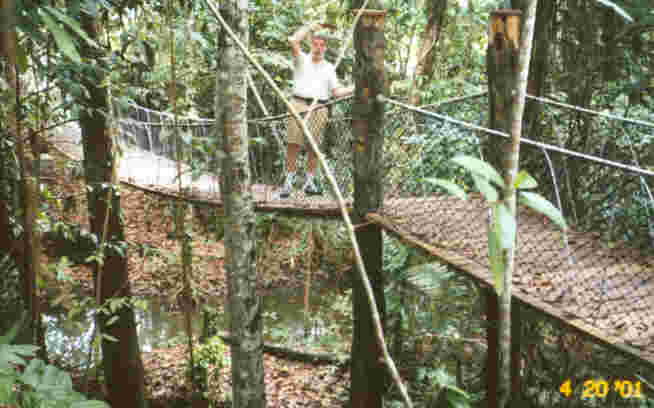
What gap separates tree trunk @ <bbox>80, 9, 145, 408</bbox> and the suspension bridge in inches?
14.7

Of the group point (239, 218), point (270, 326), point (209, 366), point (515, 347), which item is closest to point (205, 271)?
point (270, 326)

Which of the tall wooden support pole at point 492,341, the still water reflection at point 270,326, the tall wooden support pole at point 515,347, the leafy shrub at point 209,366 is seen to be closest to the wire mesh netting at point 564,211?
the tall wooden support pole at point 492,341

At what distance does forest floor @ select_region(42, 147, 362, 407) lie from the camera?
11.3ft

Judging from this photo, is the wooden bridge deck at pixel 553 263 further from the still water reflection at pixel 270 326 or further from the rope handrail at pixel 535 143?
the still water reflection at pixel 270 326

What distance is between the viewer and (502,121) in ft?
5.03

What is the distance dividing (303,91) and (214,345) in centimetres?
203

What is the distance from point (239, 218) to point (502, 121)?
1.01 meters

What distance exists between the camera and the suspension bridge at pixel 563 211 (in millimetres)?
1383

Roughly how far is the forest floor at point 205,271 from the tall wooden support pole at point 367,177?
90cm

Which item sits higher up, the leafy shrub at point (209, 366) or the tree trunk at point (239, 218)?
the tree trunk at point (239, 218)

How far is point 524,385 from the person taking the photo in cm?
246

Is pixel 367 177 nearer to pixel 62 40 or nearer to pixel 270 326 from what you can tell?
pixel 62 40
